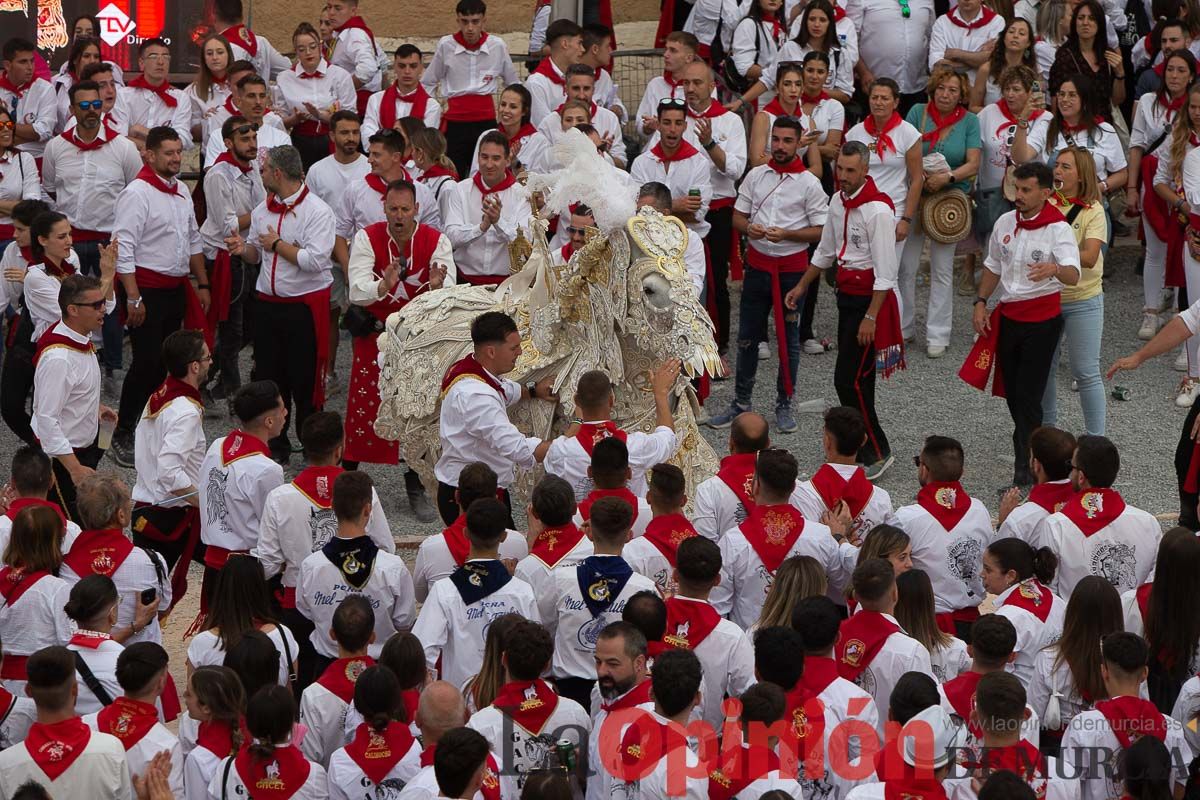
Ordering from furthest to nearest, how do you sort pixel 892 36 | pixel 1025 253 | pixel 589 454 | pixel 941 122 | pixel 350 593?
pixel 892 36
pixel 941 122
pixel 1025 253
pixel 589 454
pixel 350 593

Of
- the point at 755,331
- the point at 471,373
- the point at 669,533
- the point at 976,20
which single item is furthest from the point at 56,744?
the point at 976,20

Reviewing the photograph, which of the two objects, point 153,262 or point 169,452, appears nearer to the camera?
point 169,452

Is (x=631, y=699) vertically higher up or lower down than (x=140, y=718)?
higher up

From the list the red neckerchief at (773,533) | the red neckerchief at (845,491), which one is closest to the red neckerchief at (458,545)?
the red neckerchief at (773,533)

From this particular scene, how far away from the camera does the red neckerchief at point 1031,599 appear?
6375mm

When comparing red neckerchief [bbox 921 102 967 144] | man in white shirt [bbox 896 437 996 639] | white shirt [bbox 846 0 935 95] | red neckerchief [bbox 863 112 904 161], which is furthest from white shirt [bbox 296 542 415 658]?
white shirt [bbox 846 0 935 95]

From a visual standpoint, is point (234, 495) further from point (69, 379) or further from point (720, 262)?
point (720, 262)

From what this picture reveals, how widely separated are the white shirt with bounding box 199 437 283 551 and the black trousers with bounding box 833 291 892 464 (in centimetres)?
418

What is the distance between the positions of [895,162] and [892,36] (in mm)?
2293

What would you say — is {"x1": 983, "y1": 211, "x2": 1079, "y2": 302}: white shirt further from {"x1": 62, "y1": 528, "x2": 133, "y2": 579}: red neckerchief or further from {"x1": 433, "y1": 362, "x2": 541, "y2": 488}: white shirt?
{"x1": 62, "y1": 528, "x2": 133, "y2": 579}: red neckerchief

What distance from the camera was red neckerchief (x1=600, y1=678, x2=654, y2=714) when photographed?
5551 mm

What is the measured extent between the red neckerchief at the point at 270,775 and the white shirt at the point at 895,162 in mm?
7322

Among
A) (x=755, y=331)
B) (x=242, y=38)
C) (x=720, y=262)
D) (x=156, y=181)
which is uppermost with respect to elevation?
(x=242, y=38)

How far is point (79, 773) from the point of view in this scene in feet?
17.8
